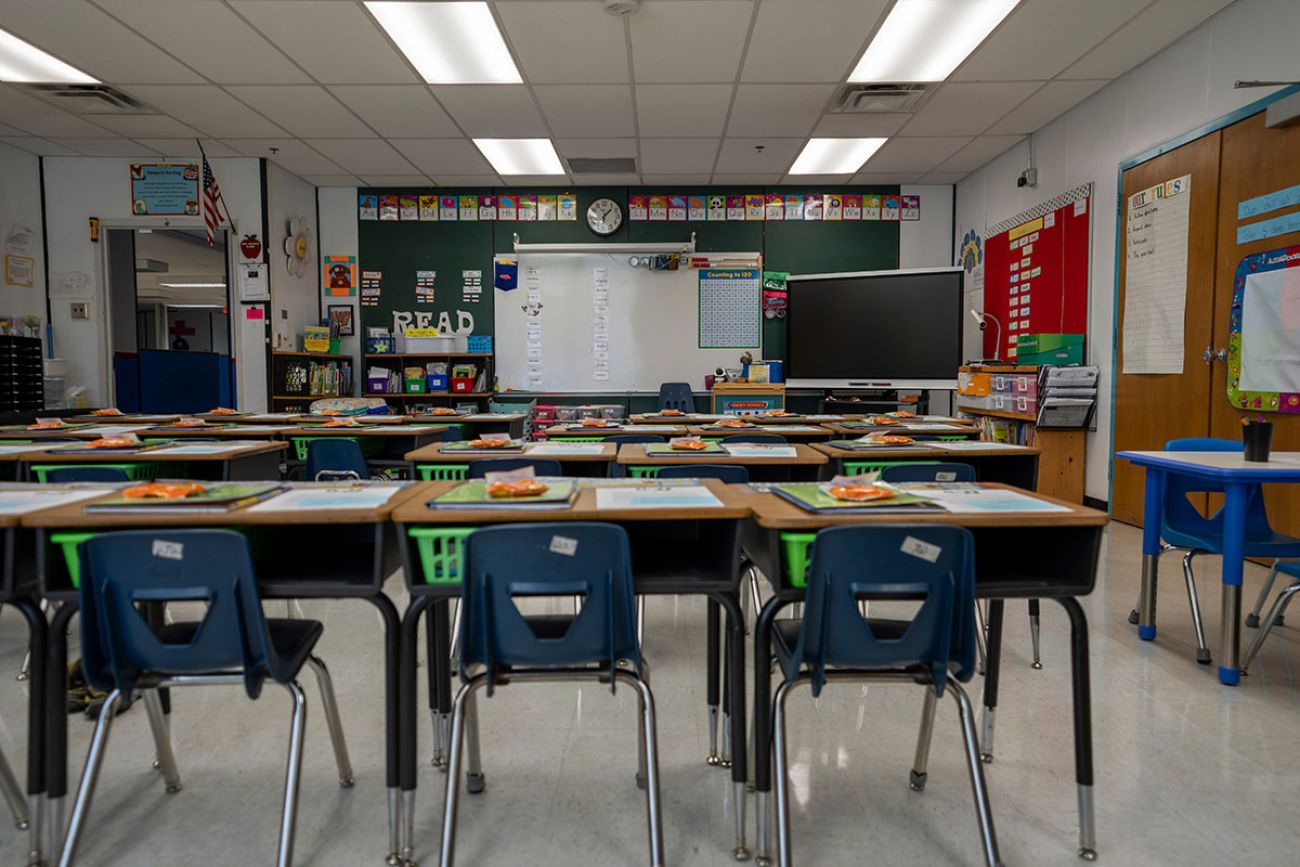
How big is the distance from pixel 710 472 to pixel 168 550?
1.64m

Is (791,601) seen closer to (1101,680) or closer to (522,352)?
(1101,680)

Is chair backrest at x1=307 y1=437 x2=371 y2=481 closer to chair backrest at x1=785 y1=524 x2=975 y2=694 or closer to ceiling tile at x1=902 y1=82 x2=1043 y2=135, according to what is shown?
chair backrest at x1=785 y1=524 x2=975 y2=694

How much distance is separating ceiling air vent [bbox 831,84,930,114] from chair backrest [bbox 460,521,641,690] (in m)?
4.90

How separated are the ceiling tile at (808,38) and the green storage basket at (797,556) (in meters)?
3.60

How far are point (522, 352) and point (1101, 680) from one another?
651 centimetres

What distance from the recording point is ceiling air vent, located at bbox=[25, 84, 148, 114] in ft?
17.8

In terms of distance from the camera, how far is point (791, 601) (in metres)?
1.57

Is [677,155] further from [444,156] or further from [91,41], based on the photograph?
[91,41]

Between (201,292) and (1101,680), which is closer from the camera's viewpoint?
(1101,680)

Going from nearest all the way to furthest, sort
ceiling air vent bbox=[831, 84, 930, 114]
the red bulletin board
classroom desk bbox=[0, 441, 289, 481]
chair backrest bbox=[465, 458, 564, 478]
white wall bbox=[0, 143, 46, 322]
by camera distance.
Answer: chair backrest bbox=[465, 458, 564, 478], classroom desk bbox=[0, 441, 289, 481], ceiling air vent bbox=[831, 84, 930, 114], the red bulletin board, white wall bbox=[0, 143, 46, 322]

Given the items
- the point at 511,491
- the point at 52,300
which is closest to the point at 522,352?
the point at 52,300

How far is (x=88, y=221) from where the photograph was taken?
23.4 feet

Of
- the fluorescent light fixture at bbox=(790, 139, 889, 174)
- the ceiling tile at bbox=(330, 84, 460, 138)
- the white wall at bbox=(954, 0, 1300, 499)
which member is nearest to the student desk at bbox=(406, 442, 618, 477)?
the ceiling tile at bbox=(330, 84, 460, 138)

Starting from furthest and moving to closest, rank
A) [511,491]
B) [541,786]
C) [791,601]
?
[541,786] < [511,491] < [791,601]
